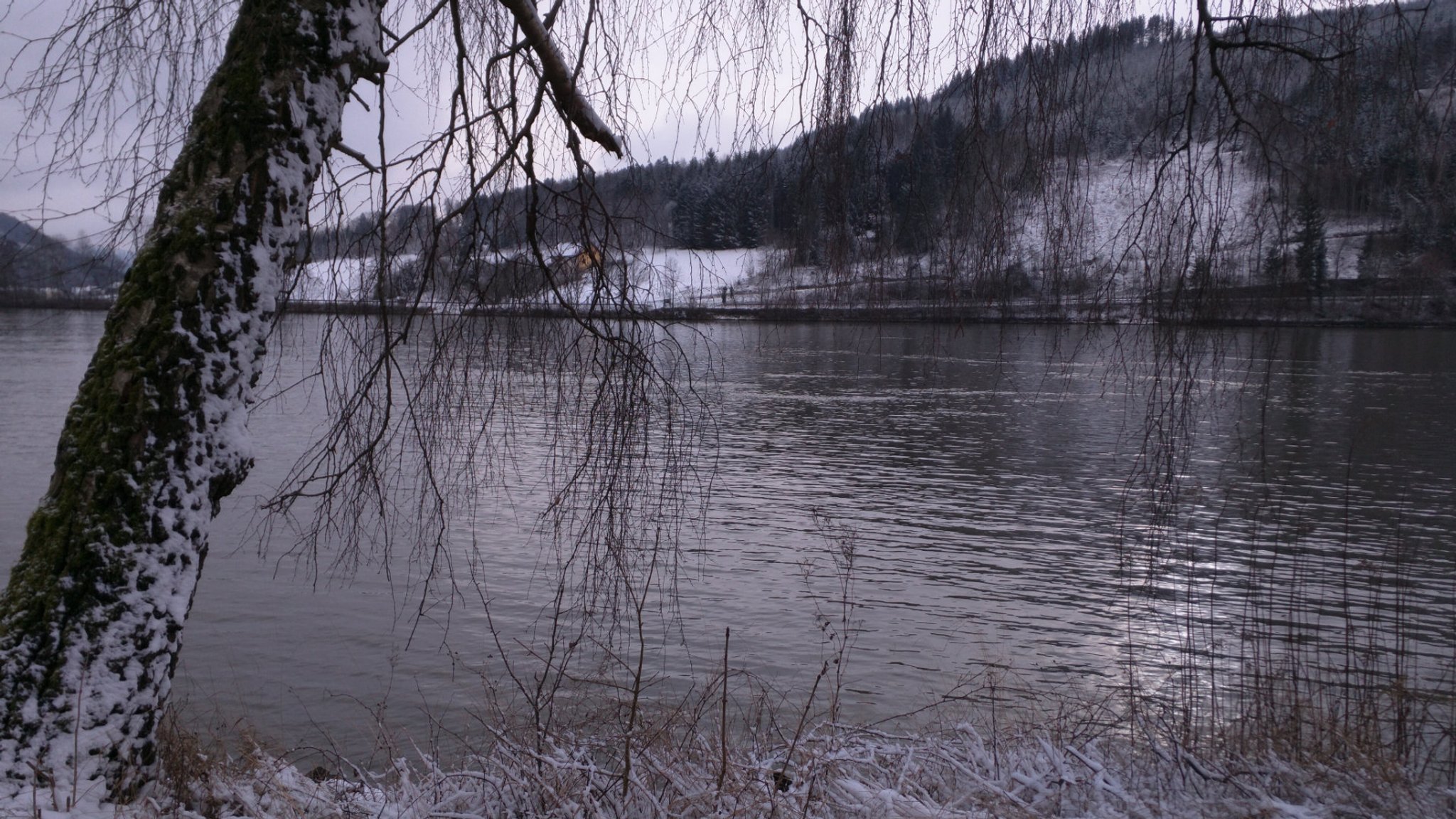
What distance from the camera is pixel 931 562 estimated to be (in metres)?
14.2

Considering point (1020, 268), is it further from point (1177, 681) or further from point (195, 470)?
point (1177, 681)

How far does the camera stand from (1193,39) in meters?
4.07

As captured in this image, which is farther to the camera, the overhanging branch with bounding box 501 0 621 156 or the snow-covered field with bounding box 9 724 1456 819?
the overhanging branch with bounding box 501 0 621 156

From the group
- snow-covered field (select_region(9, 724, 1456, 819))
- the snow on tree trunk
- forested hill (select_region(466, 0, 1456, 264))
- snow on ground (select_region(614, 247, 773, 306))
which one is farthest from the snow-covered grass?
forested hill (select_region(466, 0, 1456, 264))

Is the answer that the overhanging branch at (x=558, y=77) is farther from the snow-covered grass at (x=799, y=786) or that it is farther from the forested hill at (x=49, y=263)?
the snow-covered grass at (x=799, y=786)

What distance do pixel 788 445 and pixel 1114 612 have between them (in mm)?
12794

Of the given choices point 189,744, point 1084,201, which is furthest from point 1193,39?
point 189,744

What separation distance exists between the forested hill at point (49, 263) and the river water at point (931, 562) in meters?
0.67

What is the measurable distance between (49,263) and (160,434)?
1225mm

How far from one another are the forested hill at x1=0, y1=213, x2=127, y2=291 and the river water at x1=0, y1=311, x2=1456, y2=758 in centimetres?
67

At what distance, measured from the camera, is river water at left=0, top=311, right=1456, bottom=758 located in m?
6.40

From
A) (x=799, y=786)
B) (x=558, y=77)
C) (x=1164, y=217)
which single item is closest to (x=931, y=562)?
(x=799, y=786)

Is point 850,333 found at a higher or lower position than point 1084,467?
higher

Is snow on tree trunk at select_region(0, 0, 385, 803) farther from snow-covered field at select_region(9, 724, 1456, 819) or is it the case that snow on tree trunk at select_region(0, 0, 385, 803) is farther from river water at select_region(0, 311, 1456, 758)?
river water at select_region(0, 311, 1456, 758)
